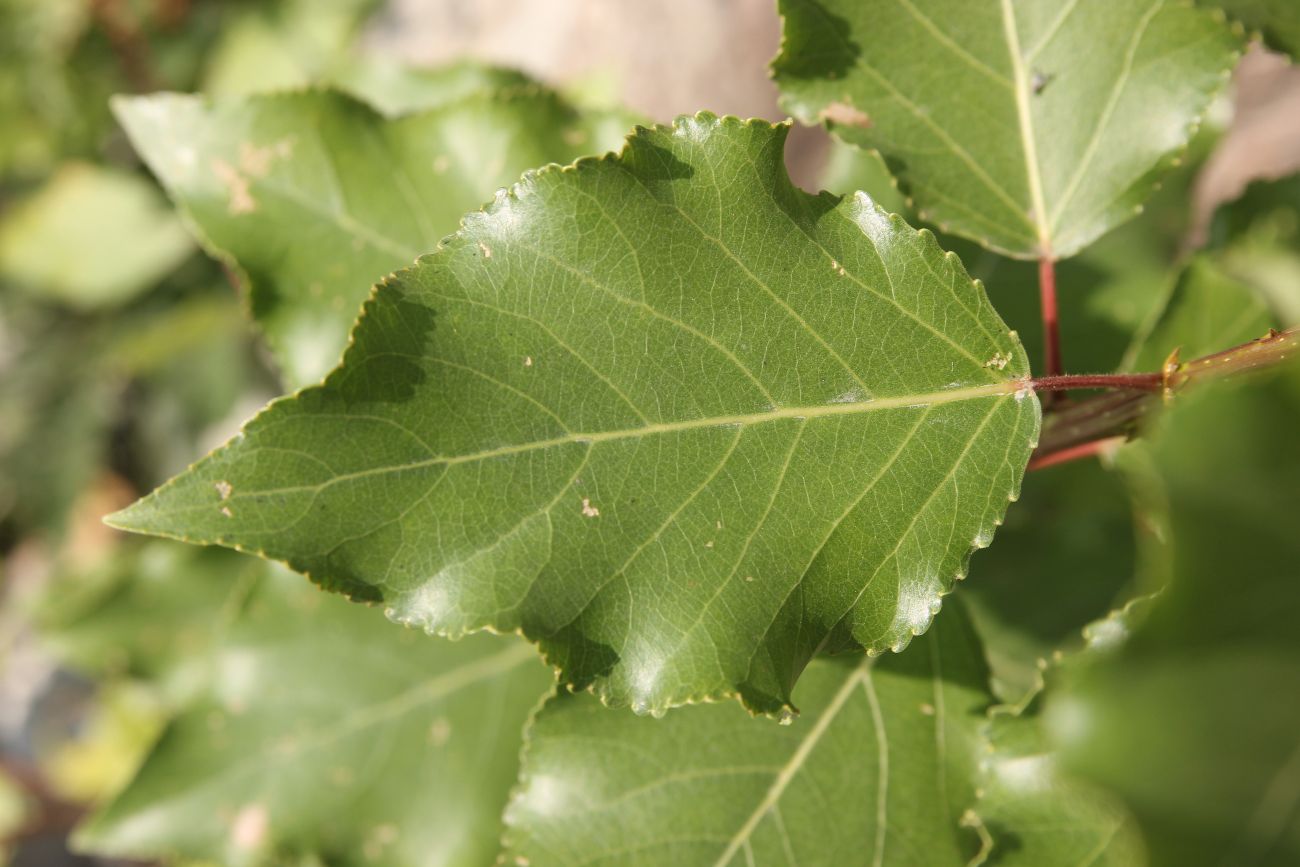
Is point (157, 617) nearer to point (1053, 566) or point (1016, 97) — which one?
point (1053, 566)

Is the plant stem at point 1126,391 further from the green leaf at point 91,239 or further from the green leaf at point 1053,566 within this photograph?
the green leaf at point 91,239

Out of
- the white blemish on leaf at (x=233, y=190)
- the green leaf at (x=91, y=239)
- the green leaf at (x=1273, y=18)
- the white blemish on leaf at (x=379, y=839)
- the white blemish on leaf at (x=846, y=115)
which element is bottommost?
the green leaf at (x=91, y=239)

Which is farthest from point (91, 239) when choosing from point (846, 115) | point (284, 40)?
point (846, 115)

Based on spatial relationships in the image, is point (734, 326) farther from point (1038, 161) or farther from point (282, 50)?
point (282, 50)

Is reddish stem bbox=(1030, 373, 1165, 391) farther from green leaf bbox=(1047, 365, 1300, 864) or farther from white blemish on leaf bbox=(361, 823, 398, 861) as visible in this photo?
white blemish on leaf bbox=(361, 823, 398, 861)

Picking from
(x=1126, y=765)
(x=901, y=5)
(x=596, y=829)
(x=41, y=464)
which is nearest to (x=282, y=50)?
(x=41, y=464)

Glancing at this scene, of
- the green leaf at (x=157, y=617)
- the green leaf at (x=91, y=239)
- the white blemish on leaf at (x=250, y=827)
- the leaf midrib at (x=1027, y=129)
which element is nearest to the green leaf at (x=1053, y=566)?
the leaf midrib at (x=1027, y=129)
